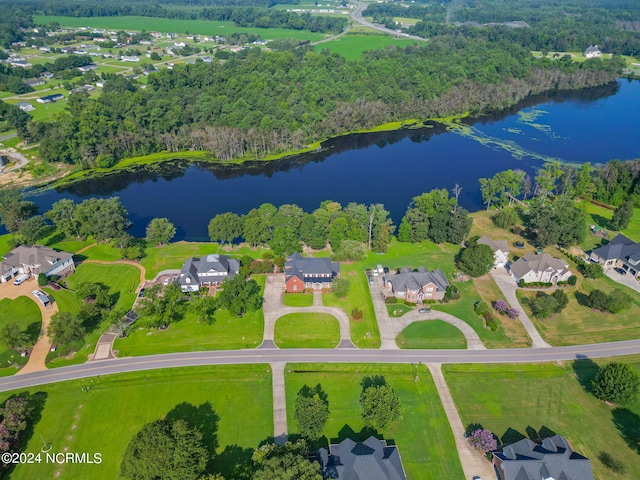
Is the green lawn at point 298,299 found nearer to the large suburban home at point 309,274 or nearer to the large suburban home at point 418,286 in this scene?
the large suburban home at point 309,274

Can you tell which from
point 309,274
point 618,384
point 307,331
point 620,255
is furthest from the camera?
point 620,255

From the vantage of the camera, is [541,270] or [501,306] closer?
[501,306]

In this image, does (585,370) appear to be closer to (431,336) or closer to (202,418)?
(431,336)

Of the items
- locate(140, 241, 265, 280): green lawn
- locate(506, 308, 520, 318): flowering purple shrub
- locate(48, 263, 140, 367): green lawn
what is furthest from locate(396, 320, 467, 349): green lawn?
locate(48, 263, 140, 367): green lawn

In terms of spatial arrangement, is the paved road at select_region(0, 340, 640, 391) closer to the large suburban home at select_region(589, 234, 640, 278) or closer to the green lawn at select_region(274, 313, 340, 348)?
the green lawn at select_region(274, 313, 340, 348)

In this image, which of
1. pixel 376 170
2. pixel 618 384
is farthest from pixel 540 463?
pixel 376 170

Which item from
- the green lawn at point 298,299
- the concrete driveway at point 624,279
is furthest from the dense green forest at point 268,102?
→ the concrete driveway at point 624,279

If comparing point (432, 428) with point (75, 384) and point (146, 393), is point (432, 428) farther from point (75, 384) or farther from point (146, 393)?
point (75, 384)
